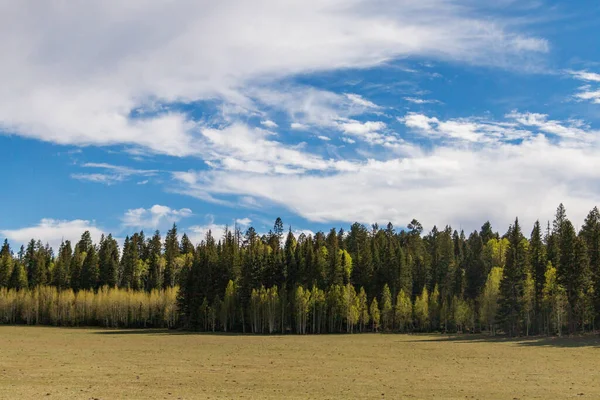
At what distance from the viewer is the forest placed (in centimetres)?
10775

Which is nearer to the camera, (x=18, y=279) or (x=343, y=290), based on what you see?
(x=343, y=290)

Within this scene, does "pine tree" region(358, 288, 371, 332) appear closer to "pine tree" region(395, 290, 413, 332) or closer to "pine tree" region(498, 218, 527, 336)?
"pine tree" region(395, 290, 413, 332)

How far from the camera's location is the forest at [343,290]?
10775cm

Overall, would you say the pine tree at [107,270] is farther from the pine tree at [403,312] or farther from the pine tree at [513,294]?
the pine tree at [513,294]

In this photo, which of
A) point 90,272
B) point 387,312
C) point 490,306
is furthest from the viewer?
point 90,272

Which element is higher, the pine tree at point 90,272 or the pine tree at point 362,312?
the pine tree at point 90,272

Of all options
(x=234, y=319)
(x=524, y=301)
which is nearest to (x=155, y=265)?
(x=234, y=319)

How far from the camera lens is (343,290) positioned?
127 m

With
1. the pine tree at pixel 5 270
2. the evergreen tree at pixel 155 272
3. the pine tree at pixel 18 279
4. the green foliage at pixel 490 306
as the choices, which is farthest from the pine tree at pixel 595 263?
the pine tree at pixel 5 270

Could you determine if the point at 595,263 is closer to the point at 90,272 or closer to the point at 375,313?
the point at 375,313

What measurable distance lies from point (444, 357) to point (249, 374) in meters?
26.0

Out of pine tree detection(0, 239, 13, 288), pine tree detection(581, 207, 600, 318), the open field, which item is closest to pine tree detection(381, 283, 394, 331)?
pine tree detection(581, 207, 600, 318)

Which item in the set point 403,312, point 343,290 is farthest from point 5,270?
point 403,312

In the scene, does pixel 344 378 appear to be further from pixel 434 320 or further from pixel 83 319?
pixel 83 319
